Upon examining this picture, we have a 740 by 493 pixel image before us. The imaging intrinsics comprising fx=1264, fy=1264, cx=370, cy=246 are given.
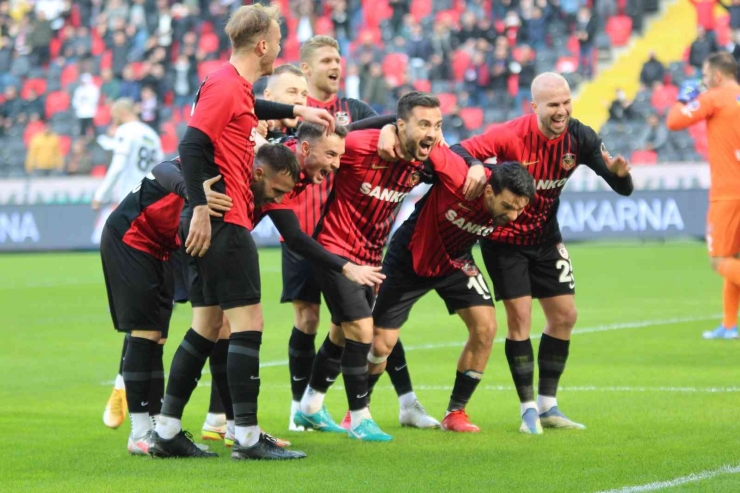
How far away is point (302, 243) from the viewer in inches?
255

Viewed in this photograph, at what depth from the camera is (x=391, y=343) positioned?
287 inches

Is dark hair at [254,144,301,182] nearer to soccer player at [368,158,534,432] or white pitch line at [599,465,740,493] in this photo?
soccer player at [368,158,534,432]

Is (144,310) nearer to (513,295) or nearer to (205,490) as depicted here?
(205,490)

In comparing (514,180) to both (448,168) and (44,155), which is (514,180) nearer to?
(448,168)

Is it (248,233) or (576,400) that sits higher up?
(248,233)

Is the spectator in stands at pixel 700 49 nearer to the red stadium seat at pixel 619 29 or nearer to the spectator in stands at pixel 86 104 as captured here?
the red stadium seat at pixel 619 29

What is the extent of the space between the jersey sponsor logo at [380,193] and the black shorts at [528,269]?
0.75 m

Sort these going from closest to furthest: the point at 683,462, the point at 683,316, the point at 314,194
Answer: the point at 683,462
the point at 314,194
the point at 683,316

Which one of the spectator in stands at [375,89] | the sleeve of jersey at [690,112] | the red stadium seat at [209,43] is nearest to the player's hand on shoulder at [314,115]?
the sleeve of jersey at [690,112]

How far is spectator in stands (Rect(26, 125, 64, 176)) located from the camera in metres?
26.9

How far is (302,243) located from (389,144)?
2.39ft

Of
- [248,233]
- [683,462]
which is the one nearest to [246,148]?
[248,233]

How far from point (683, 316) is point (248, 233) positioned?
7914mm

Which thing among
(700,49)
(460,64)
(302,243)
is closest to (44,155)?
(460,64)
